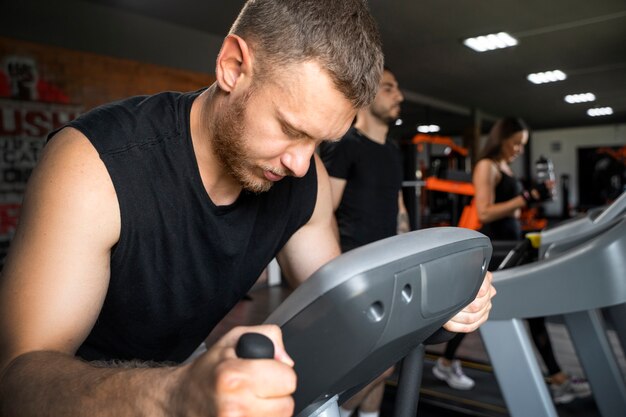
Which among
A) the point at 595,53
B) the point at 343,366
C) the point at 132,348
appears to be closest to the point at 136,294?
the point at 132,348

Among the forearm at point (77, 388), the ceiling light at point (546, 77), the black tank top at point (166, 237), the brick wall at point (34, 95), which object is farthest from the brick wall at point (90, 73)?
the ceiling light at point (546, 77)

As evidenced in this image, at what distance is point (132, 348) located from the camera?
0.98 metres

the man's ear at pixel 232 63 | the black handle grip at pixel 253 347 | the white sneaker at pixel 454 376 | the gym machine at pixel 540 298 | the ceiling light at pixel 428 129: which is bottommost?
the white sneaker at pixel 454 376

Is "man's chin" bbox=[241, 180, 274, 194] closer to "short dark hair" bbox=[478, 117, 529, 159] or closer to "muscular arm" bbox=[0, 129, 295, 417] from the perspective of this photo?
"muscular arm" bbox=[0, 129, 295, 417]

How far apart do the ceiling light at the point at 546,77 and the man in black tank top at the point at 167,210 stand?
7.20 m

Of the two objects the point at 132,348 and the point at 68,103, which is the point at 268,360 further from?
the point at 68,103

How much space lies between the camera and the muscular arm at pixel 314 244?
1.14 meters

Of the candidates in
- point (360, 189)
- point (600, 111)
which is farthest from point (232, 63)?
point (600, 111)

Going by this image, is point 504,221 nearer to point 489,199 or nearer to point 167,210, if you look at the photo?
point 489,199

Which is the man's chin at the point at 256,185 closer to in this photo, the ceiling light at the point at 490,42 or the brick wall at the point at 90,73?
the brick wall at the point at 90,73

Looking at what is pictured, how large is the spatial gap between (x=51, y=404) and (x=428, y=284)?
468 millimetres

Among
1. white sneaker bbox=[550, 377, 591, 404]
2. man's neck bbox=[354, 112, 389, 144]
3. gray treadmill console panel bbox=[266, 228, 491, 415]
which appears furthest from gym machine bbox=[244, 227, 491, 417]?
white sneaker bbox=[550, 377, 591, 404]

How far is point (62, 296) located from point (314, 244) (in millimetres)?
546

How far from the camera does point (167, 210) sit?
89cm
